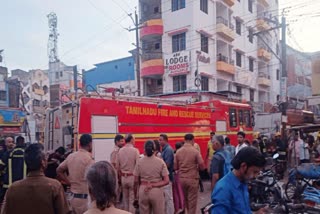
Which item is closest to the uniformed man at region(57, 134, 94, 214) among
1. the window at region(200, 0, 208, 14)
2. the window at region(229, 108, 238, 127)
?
the window at region(229, 108, 238, 127)

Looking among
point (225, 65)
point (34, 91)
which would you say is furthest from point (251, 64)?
point (34, 91)

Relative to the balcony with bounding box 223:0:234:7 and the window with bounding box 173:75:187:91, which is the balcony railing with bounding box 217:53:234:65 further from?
the balcony with bounding box 223:0:234:7

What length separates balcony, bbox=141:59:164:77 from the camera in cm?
2756

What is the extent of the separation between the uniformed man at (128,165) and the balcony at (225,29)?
24.0m

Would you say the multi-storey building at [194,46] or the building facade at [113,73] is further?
the building facade at [113,73]

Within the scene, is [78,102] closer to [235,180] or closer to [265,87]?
[235,180]

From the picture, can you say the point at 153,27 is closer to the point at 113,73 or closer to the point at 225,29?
the point at 225,29

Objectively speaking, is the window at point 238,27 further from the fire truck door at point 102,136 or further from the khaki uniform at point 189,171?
the khaki uniform at point 189,171

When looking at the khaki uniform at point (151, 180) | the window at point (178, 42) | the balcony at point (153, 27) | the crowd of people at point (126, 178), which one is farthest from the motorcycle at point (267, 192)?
the balcony at point (153, 27)

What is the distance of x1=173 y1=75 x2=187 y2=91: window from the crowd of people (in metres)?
17.8

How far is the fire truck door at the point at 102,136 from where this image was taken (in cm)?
898

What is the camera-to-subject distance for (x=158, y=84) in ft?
97.1

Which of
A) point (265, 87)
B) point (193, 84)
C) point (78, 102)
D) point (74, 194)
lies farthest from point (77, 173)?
point (265, 87)

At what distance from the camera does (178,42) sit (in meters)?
27.2
